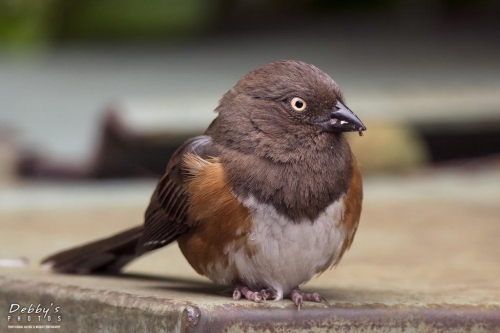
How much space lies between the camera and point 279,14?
13609 mm

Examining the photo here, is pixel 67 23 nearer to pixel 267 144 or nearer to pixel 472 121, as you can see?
pixel 472 121

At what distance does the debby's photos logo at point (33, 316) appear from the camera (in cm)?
358

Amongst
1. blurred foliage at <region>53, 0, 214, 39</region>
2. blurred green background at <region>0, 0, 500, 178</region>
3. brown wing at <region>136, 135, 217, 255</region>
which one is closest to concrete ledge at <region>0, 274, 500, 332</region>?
brown wing at <region>136, 135, 217, 255</region>

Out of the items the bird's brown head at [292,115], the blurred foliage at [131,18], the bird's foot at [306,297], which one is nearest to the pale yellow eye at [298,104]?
the bird's brown head at [292,115]

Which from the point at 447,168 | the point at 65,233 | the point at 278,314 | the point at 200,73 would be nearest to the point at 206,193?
the point at 278,314

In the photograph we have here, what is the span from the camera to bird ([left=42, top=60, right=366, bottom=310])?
332cm

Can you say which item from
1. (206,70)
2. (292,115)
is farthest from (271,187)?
(206,70)

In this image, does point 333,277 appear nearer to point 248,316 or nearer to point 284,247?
point 284,247

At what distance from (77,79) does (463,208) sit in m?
6.51

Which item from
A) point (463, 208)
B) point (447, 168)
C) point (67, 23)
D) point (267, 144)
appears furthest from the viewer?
point (67, 23)

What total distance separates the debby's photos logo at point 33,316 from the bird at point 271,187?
1.74ft

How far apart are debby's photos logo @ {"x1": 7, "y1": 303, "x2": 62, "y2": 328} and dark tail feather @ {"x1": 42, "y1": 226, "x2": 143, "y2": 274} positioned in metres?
0.53

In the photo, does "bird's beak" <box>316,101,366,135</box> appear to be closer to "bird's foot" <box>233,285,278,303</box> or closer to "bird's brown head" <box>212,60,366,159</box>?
"bird's brown head" <box>212,60,366,159</box>

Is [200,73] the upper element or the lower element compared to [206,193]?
upper
